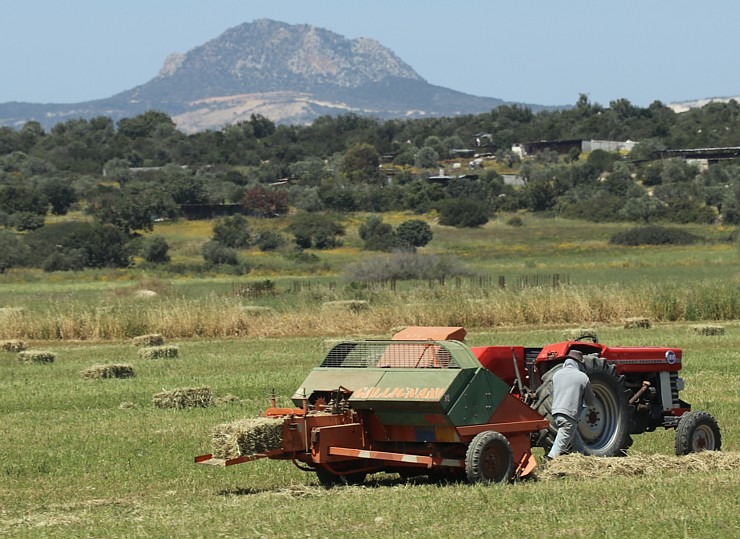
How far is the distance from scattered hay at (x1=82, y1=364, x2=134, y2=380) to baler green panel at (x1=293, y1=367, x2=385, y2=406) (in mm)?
12922

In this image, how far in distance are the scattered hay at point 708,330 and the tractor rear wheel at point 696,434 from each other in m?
18.5

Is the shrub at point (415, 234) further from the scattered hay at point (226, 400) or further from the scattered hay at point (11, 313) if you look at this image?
the scattered hay at point (226, 400)

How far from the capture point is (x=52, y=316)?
3719 centimetres

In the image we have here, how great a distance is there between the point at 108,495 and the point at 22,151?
582 feet

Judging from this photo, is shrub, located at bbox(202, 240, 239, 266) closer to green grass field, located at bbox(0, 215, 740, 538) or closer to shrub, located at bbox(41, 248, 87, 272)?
shrub, located at bbox(41, 248, 87, 272)

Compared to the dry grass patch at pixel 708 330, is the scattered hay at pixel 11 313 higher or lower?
higher

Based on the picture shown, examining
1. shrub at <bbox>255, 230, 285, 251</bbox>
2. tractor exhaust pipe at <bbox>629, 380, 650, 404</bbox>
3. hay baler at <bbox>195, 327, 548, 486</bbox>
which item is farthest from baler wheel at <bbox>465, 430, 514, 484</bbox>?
shrub at <bbox>255, 230, 285, 251</bbox>

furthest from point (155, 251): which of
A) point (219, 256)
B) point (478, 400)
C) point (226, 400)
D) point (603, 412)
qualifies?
point (478, 400)

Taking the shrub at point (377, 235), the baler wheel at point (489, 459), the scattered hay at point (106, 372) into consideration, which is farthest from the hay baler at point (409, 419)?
the shrub at point (377, 235)

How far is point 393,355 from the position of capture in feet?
43.3

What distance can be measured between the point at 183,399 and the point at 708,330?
55.8 ft

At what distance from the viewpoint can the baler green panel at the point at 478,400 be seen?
12.6 m

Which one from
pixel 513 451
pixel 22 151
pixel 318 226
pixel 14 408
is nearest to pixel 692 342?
pixel 14 408

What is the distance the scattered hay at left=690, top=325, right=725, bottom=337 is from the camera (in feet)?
108
